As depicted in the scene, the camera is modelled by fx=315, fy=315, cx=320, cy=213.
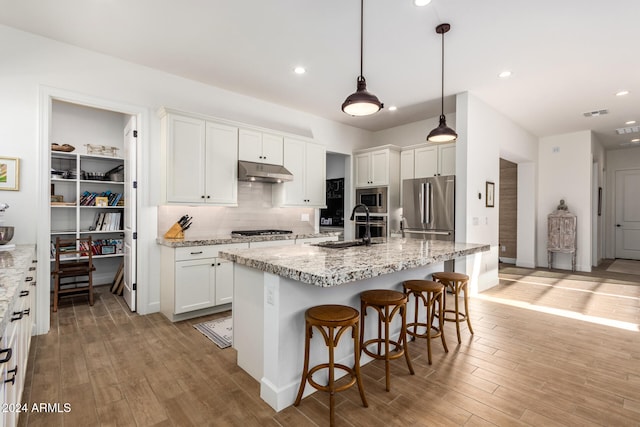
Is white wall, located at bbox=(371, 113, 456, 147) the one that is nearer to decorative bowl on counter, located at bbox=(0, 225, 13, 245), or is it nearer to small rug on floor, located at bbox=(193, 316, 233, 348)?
small rug on floor, located at bbox=(193, 316, 233, 348)

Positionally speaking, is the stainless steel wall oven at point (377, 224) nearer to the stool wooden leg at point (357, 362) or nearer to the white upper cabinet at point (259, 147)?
the white upper cabinet at point (259, 147)

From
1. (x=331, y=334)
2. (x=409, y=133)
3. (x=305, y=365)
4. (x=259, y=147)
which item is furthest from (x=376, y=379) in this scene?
(x=409, y=133)

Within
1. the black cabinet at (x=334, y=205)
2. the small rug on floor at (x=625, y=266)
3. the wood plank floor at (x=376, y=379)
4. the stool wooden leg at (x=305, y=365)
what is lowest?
the wood plank floor at (x=376, y=379)

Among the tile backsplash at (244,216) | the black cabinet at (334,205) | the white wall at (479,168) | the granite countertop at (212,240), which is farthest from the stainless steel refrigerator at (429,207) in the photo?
the granite countertop at (212,240)

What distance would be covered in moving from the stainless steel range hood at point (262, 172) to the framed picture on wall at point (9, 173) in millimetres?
2162

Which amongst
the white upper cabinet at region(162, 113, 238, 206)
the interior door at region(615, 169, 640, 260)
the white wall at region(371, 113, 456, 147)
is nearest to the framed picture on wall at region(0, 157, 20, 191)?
the white upper cabinet at region(162, 113, 238, 206)

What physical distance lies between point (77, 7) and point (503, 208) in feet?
26.8

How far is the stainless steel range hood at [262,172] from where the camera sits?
4.13m

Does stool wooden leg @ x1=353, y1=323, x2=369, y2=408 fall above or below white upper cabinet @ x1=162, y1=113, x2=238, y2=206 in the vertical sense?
below

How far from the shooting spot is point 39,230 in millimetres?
3018

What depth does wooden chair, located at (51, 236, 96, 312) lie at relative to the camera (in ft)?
12.6

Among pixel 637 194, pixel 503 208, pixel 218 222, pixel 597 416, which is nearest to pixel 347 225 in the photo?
pixel 218 222

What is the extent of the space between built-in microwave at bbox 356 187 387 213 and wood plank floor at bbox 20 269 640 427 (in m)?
2.43

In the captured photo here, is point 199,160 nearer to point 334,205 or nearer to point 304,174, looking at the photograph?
point 304,174
